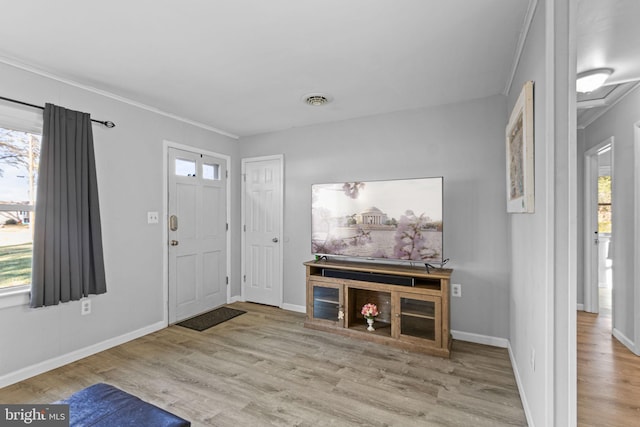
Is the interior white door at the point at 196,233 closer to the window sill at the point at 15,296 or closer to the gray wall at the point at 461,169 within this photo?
the window sill at the point at 15,296

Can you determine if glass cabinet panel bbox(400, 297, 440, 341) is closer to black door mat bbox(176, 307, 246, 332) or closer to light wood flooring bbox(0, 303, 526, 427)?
light wood flooring bbox(0, 303, 526, 427)

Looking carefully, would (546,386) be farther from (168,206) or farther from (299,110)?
(168,206)

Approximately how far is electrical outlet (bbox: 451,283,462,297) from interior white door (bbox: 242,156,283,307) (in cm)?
219

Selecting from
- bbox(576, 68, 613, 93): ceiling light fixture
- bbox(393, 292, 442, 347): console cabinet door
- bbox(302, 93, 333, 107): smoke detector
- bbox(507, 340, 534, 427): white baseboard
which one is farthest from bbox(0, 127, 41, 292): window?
bbox(576, 68, 613, 93): ceiling light fixture

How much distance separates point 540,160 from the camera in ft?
5.35

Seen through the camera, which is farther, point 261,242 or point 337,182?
point 261,242

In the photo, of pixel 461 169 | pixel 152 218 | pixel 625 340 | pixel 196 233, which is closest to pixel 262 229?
pixel 196 233

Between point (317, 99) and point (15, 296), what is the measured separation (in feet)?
9.95

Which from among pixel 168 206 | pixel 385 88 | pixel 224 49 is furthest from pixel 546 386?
pixel 168 206

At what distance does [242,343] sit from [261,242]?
5.25ft

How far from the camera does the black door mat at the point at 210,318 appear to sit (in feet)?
12.0

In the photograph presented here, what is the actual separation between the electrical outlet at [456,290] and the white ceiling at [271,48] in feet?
6.22

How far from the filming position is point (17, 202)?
2.53 m

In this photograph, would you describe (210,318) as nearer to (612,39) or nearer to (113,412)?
(113,412)
